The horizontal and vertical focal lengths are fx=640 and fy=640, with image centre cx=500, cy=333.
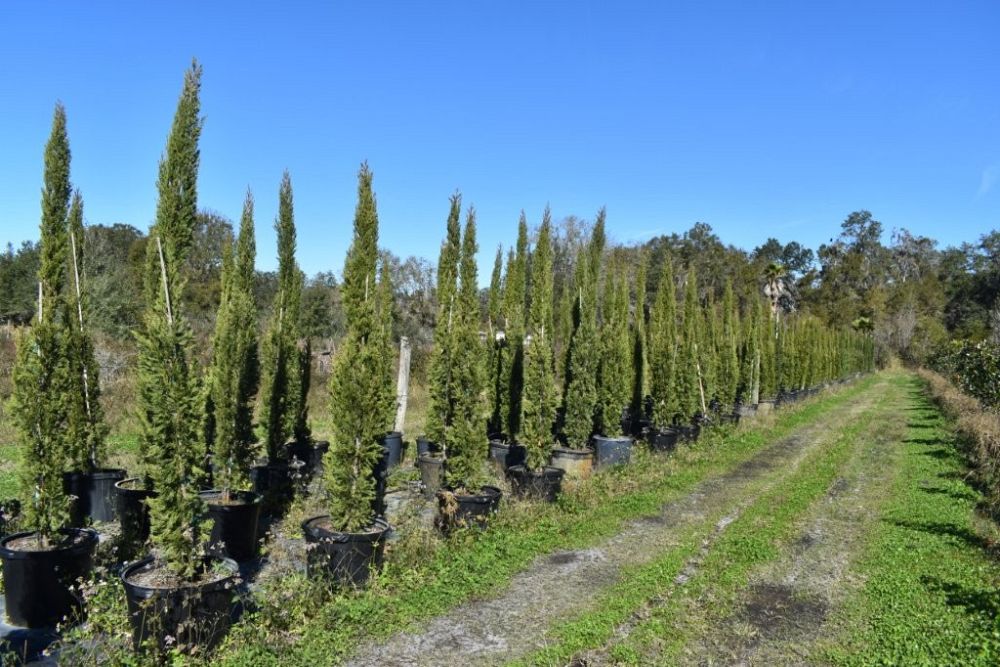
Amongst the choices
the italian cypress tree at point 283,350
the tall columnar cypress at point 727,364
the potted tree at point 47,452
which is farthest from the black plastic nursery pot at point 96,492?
the tall columnar cypress at point 727,364

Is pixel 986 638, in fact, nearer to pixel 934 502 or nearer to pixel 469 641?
pixel 469 641

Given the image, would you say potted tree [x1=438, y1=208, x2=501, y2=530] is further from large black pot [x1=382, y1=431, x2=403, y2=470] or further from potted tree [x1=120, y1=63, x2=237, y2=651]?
large black pot [x1=382, y1=431, x2=403, y2=470]

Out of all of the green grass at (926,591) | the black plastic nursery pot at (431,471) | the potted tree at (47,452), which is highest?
the potted tree at (47,452)

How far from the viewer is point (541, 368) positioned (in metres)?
9.16

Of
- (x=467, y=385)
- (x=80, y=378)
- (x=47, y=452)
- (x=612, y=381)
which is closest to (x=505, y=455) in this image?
(x=612, y=381)

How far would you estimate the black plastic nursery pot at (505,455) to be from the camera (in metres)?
10.5

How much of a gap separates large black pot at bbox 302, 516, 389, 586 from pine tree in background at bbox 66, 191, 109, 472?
358 cm

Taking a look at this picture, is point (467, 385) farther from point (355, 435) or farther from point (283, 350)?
point (283, 350)

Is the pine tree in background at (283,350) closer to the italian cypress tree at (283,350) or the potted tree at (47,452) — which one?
the italian cypress tree at (283,350)

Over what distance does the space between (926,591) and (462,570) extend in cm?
387

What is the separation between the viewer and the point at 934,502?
841 centimetres

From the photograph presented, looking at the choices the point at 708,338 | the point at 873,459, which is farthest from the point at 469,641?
the point at 708,338

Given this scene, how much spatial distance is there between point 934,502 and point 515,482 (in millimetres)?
5507

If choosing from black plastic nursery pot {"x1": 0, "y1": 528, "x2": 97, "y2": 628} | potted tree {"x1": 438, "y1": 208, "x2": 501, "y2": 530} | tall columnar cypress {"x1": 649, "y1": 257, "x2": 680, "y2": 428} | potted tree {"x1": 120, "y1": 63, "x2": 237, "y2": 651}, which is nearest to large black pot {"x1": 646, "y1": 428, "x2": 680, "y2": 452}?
tall columnar cypress {"x1": 649, "y1": 257, "x2": 680, "y2": 428}
